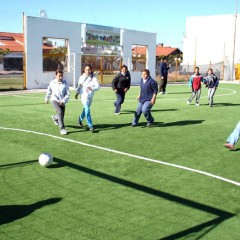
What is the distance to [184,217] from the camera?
471 cm

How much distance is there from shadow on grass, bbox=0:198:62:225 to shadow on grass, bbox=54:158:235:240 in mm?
1312

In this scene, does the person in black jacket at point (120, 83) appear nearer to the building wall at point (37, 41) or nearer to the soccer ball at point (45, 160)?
the soccer ball at point (45, 160)

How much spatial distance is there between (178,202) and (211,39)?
51246 mm

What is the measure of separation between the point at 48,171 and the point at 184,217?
2.80 m

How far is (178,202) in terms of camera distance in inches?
205

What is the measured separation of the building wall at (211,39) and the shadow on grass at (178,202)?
45.1 meters

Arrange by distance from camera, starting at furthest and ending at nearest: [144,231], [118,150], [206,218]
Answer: [118,150]
[206,218]
[144,231]

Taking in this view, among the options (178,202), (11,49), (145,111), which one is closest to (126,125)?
(145,111)

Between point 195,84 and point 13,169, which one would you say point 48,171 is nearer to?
point 13,169

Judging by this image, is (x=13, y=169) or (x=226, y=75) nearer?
(x=13, y=169)

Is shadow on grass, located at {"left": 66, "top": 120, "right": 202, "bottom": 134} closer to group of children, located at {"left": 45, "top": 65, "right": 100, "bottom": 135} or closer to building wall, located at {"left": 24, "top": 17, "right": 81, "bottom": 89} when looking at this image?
group of children, located at {"left": 45, "top": 65, "right": 100, "bottom": 135}

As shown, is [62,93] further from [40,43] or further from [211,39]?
[211,39]

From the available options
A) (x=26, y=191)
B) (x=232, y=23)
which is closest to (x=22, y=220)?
(x=26, y=191)

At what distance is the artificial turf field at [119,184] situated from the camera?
14.5 feet
